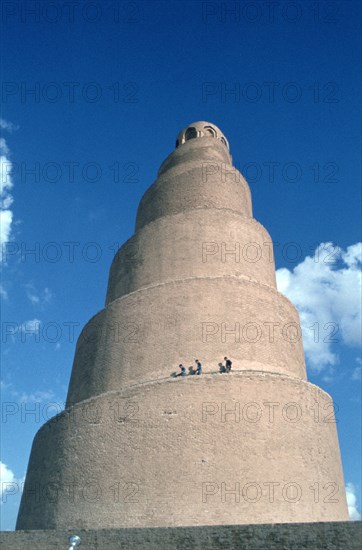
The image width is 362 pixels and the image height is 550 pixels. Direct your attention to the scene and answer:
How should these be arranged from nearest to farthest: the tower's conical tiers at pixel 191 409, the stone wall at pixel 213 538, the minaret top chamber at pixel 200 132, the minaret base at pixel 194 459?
the stone wall at pixel 213 538 → the minaret base at pixel 194 459 → the tower's conical tiers at pixel 191 409 → the minaret top chamber at pixel 200 132

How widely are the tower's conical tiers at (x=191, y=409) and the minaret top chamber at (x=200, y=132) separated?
308 inches

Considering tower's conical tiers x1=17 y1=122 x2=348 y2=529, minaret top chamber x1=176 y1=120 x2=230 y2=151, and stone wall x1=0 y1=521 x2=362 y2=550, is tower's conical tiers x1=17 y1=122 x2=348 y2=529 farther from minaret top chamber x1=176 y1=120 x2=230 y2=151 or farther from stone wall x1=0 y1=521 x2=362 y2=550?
minaret top chamber x1=176 y1=120 x2=230 y2=151

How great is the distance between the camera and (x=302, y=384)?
13.1 meters

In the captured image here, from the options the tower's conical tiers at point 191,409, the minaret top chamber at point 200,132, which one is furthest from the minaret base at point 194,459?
the minaret top chamber at point 200,132

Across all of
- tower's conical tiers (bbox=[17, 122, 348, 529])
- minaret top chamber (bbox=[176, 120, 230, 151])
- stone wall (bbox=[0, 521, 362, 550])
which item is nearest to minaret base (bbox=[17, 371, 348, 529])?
tower's conical tiers (bbox=[17, 122, 348, 529])

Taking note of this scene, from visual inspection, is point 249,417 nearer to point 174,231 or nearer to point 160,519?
point 160,519

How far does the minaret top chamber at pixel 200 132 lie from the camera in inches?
948

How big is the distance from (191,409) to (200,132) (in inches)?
613

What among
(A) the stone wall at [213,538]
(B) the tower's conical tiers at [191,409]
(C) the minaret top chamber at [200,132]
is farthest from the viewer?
(C) the minaret top chamber at [200,132]

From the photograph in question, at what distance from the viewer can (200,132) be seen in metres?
24.1

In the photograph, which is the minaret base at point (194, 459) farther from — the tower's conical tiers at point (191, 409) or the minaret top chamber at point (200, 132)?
the minaret top chamber at point (200, 132)

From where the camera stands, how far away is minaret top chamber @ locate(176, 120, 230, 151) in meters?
24.1

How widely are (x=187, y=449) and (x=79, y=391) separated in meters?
5.13

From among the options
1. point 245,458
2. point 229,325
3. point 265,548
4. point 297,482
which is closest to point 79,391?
point 229,325
